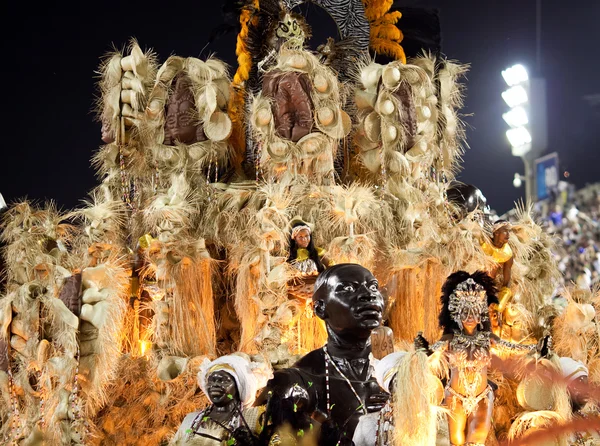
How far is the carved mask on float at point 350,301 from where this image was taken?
4203 millimetres

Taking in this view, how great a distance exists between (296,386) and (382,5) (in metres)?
3.84

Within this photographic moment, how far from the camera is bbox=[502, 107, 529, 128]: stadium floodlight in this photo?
8750 mm

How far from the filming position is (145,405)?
573 cm

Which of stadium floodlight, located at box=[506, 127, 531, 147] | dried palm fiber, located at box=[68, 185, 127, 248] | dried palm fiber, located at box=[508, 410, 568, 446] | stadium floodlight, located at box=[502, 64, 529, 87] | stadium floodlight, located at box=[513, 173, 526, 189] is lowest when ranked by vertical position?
dried palm fiber, located at box=[508, 410, 568, 446]

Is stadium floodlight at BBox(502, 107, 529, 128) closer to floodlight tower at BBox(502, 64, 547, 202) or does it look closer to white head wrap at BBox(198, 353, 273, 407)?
floodlight tower at BBox(502, 64, 547, 202)

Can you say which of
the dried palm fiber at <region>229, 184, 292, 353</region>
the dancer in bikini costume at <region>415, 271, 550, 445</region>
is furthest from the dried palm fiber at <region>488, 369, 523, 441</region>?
the dried palm fiber at <region>229, 184, 292, 353</region>

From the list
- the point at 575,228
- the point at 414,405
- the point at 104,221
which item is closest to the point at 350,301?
the point at 414,405

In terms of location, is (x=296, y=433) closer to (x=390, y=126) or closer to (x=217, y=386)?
(x=217, y=386)

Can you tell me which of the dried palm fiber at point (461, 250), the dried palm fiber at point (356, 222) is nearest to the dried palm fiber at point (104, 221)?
the dried palm fiber at point (356, 222)

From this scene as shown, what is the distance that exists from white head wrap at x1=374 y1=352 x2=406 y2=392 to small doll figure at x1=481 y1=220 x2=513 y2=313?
6.42 feet

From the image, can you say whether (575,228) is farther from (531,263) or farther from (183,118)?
(183,118)

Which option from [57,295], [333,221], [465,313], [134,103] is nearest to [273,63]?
[134,103]

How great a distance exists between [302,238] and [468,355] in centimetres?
165

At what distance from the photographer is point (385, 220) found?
6.09 metres
